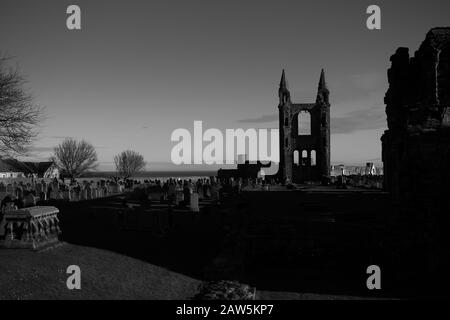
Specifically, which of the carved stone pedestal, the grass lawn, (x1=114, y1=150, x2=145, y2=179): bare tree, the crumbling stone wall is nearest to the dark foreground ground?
the grass lawn

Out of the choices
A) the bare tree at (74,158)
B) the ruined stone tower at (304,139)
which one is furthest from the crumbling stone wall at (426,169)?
the bare tree at (74,158)

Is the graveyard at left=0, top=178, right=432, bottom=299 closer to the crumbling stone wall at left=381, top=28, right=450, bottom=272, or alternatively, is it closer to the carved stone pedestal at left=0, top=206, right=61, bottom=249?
the carved stone pedestal at left=0, top=206, right=61, bottom=249

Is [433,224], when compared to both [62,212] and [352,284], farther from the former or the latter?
[62,212]

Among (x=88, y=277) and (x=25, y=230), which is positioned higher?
(x=25, y=230)

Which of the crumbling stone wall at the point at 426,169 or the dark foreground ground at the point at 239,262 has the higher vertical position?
the crumbling stone wall at the point at 426,169

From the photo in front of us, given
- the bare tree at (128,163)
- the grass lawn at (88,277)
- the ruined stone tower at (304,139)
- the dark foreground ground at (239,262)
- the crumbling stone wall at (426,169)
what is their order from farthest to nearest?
the bare tree at (128,163)
the ruined stone tower at (304,139)
the crumbling stone wall at (426,169)
the dark foreground ground at (239,262)
the grass lawn at (88,277)

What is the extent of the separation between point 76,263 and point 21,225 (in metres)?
2.54

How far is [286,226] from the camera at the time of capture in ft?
33.4

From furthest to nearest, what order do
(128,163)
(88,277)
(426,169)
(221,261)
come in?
(128,163)
(426,169)
(221,261)
(88,277)

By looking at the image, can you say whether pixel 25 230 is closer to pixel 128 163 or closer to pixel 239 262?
pixel 239 262

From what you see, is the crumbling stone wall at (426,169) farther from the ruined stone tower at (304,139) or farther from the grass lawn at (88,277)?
the ruined stone tower at (304,139)

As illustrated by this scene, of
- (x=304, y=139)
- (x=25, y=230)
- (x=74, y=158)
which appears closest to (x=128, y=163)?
(x=74, y=158)

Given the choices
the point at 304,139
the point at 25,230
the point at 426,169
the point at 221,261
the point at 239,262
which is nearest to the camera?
the point at 221,261
